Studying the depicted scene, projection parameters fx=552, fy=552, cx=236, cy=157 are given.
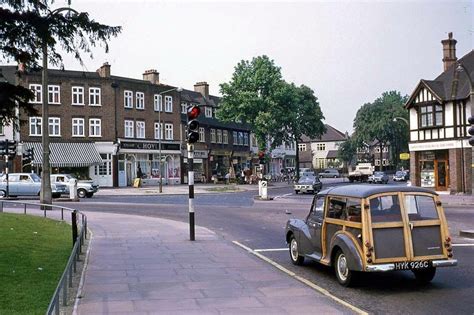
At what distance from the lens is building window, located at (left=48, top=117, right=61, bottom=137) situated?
49.4 metres

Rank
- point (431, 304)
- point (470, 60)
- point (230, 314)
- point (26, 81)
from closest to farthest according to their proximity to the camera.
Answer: point (230, 314)
point (431, 304)
point (470, 60)
point (26, 81)

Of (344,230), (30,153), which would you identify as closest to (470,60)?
(30,153)

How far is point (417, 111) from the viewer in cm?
3994

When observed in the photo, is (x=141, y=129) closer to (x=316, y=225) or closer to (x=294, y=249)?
Answer: (x=294, y=249)

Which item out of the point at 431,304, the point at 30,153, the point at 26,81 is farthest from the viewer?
the point at 26,81

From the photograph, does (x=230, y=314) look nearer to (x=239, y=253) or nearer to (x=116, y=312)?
(x=116, y=312)

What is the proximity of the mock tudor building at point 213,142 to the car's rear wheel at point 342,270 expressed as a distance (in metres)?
50.9

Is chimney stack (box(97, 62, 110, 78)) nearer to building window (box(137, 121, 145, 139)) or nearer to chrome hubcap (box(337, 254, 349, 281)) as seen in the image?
building window (box(137, 121, 145, 139))

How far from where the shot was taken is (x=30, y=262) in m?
10.4

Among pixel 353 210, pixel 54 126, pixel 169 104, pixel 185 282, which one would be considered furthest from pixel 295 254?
pixel 169 104

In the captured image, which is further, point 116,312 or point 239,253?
point 239,253

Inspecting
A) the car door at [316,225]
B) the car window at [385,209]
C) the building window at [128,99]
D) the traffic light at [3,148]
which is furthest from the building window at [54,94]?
the car window at [385,209]

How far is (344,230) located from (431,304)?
1925 mm

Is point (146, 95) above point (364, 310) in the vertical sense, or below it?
above
